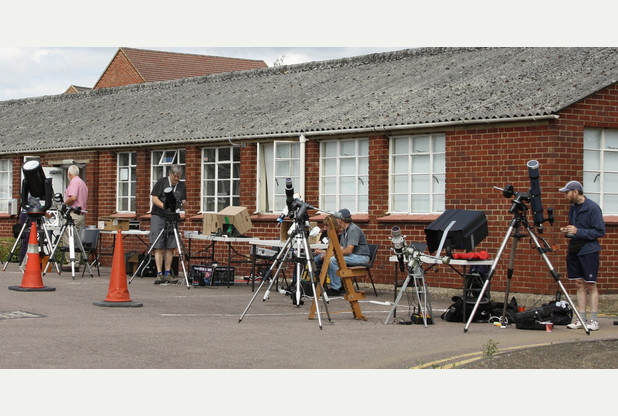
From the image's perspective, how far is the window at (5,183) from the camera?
96.0 ft

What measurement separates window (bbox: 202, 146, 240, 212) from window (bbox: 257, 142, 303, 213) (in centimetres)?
86

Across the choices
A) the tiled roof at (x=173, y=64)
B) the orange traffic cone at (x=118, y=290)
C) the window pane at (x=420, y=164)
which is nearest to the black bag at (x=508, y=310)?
the window pane at (x=420, y=164)

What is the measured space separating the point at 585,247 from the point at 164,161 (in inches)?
512

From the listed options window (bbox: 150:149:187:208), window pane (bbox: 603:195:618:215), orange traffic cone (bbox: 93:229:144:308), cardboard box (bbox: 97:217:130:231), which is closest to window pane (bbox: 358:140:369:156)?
window pane (bbox: 603:195:618:215)

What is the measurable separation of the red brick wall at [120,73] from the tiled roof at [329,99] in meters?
21.3

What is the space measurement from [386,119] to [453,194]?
2.09m

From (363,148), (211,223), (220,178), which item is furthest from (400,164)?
(220,178)

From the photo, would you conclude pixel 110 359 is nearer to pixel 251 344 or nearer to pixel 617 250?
pixel 251 344

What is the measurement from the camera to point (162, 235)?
18.6 meters

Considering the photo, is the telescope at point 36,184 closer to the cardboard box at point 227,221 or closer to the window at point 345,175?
the cardboard box at point 227,221

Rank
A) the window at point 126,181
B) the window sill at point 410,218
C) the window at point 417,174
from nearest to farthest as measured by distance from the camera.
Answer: the window sill at point 410,218 → the window at point 417,174 → the window at point 126,181

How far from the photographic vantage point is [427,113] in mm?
18766

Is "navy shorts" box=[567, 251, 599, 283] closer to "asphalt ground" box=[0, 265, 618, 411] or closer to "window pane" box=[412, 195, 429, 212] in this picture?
"asphalt ground" box=[0, 265, 618, 411]

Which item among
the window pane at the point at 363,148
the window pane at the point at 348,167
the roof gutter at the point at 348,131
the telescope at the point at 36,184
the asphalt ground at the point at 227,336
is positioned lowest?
the asphalt ground at the point at 227,336
